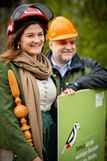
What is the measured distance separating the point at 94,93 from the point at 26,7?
134 cm

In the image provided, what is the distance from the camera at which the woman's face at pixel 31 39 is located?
194 cm

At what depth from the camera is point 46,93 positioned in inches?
81.2

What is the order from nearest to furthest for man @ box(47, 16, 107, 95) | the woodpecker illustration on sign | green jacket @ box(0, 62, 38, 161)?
green jacket @ box(0, 62, 38, 161) < the woodpecker illustration on sign < man @ box(47, 16, 107, 95)

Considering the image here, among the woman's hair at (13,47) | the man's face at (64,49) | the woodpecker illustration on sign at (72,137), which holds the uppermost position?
the woman's hair at (13,47)

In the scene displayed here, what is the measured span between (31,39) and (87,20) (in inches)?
249

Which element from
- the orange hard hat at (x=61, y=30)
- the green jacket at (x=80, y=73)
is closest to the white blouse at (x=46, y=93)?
the green jacket at (x=80, y=73)

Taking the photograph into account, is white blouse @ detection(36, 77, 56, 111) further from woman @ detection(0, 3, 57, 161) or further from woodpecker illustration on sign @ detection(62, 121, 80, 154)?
woodpecker illustration on sign @ detection(62, 121, 80, 154)

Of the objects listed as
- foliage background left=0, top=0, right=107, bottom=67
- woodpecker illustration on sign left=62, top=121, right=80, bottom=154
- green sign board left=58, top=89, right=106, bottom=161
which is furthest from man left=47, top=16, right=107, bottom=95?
foliage background left=0, top=0, right=107, bottom=67

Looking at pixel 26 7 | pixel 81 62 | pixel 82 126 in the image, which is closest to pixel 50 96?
pixel 82 126

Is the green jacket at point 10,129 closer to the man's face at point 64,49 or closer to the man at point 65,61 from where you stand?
the man at point 65,61

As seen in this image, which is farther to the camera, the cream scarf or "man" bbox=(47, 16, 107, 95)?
"man" bbox=(47, 16, 107, 95)

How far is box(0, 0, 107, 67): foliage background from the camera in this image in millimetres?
6457

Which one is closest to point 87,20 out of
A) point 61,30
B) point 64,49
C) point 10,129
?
point 61,30

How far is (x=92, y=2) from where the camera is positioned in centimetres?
793
